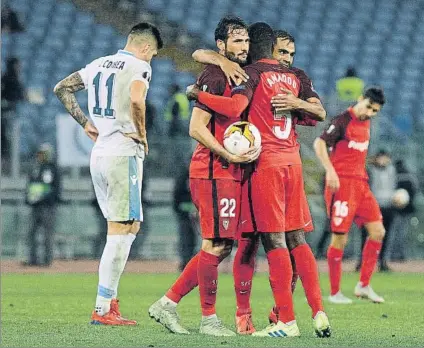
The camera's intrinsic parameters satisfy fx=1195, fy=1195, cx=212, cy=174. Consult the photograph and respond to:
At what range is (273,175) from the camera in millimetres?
7234

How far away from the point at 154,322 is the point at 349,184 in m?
3.24

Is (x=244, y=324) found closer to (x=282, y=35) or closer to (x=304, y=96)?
(x=304, y=96)

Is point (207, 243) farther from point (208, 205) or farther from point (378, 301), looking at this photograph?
point (378, 301)

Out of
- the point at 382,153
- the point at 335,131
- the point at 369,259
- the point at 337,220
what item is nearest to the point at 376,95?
the point at 335,131

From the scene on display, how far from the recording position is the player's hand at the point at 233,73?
7180 mm

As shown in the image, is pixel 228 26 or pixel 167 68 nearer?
pixel 228 26

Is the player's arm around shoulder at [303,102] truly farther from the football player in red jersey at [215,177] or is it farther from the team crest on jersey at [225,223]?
the team crest on jersey at [225,223]

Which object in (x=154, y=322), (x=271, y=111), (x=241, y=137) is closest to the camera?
(x=241, y=137)

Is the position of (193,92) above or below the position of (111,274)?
above

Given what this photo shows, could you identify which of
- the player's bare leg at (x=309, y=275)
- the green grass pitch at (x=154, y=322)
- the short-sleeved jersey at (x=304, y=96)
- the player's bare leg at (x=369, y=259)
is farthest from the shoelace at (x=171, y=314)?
the player's bare leg at (x=369, y=259)

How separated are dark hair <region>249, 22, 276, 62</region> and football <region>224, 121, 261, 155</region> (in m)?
0.46

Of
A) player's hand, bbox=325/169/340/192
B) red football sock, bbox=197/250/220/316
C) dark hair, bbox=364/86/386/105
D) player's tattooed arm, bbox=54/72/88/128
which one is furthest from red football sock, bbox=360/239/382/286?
red football sock, bbox=197/250/220/316

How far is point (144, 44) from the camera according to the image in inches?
333

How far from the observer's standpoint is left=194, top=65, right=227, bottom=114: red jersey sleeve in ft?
23.9
